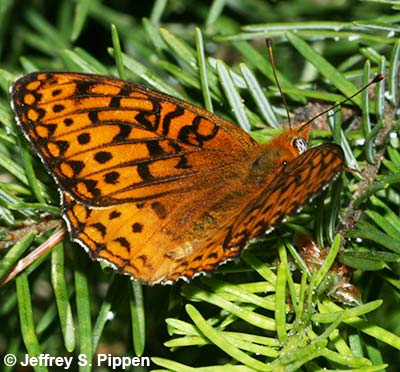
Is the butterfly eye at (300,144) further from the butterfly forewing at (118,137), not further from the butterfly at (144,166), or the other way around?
the butterfly forewing at (118,137)

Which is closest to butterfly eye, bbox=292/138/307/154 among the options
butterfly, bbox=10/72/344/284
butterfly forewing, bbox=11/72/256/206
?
butterfly, bbox=10/72/344/284

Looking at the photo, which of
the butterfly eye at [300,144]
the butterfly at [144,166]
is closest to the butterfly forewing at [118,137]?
the butterfly at [144,166]

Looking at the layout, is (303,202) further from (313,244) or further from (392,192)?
(392,192)

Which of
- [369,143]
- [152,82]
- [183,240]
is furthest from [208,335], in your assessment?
[152,82]

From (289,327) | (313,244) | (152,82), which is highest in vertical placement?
(152,82)

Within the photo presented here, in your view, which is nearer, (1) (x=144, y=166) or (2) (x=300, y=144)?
(2) (x=300, y=144)

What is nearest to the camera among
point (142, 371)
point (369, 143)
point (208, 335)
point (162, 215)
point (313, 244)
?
point (208, 335)

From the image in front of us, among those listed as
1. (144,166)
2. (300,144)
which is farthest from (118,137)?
(300,144)

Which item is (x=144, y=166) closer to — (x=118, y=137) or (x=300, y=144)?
(x=118, y=137)

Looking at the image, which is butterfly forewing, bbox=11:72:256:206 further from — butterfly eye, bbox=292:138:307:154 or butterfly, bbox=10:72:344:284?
butterfly eye, bbox=292:138:307:154
